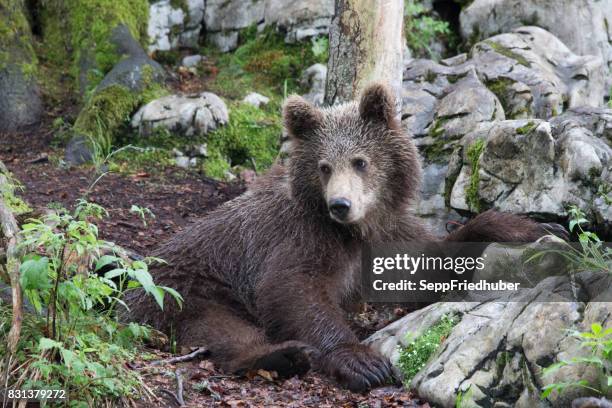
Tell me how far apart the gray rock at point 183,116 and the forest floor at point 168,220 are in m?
0.63

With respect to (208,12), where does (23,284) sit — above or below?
below

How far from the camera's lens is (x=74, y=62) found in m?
11.6

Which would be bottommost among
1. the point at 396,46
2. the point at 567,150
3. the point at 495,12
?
the point at 567,150

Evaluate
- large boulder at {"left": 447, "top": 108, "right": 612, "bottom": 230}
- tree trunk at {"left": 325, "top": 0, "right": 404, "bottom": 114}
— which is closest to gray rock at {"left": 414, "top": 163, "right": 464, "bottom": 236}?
large boulder at {"left": 447, "top": 108, "right": 612, "bottom": 230}

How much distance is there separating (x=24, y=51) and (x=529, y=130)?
A: 7467mm

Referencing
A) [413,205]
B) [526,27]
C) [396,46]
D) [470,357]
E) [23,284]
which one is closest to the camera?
[23,284]

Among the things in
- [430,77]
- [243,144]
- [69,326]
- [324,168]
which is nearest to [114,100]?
[243,144]

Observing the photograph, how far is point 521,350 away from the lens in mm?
4363

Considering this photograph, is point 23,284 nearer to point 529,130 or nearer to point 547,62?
point 529,130

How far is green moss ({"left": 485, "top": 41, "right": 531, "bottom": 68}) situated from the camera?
9.18 metres

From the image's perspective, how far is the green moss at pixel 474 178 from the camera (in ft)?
23.9

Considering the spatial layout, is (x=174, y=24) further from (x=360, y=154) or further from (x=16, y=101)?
(x=360, y=154)

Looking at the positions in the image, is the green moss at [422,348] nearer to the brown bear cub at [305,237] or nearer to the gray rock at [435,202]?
the brown bear cub at [305,237]

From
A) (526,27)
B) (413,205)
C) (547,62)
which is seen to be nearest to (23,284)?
(413,205)
